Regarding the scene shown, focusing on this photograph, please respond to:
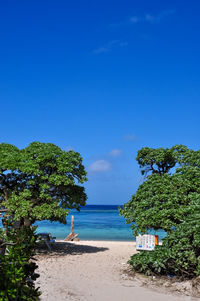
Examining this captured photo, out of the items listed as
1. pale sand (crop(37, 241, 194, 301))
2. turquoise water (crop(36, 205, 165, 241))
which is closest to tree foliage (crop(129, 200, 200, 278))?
pale sand (crop(37, 241, 194, 301))

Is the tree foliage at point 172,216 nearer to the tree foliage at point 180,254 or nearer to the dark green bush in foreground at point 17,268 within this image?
the tree foliage at point 180,254

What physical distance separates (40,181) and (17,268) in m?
12.9

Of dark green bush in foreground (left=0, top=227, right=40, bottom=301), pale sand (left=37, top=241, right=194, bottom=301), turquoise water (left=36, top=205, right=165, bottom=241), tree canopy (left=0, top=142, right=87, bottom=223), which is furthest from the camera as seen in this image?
turquoise water (left=36, top=205, right=165, bottom=241)

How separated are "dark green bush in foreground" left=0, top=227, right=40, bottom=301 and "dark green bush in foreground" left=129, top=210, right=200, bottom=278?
24.5ft

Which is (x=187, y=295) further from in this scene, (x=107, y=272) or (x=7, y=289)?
(x=7, y=289)

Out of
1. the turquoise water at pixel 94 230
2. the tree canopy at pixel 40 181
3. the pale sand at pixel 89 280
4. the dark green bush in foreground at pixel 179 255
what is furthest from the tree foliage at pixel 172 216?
the turquoise water at pixel 94 230

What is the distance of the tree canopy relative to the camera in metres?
17.0

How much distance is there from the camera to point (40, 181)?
17609 mm

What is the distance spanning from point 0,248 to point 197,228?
8540 millimetres

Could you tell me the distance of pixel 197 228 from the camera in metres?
11.4

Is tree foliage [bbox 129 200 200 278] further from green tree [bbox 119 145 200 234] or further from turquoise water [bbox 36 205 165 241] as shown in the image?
turquoise water [bbox 36 205 165 241]

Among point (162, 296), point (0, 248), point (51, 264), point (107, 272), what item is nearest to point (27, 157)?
point (51, 264)

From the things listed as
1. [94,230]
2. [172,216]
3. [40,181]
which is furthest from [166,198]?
[94,230]

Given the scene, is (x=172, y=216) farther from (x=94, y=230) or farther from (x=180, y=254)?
(x=94, y=230)
